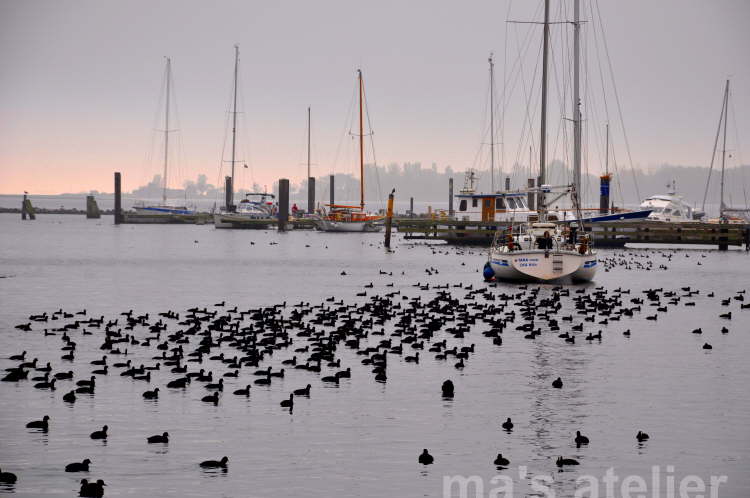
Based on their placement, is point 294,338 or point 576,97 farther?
point 576,97

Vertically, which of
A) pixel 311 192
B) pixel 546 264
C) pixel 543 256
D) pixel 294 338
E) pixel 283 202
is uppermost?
pixel 311 192

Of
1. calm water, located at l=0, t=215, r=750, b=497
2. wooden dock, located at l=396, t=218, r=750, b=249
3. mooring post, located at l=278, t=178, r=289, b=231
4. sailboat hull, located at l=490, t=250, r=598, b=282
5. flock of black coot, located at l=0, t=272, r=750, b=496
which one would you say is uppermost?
mooring post, located at l=278, t=178, r=289, b=231

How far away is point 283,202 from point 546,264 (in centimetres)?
8832

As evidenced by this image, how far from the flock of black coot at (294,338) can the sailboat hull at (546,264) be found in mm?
2342

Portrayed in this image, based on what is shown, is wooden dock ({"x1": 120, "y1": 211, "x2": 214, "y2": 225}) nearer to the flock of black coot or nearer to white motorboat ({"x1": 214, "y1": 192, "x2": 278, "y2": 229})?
white motorboat ({"x1": 214, "y1": 192, "x2": 278, "y2": 229})

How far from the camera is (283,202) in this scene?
14188 cm

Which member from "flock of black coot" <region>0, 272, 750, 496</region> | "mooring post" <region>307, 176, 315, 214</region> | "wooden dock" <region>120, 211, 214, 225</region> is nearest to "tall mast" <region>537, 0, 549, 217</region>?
"flock of black coot" <region>0, 272, 750, 496</region>

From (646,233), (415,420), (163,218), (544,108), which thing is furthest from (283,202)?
(415,420)

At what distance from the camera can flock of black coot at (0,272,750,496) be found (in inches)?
1107

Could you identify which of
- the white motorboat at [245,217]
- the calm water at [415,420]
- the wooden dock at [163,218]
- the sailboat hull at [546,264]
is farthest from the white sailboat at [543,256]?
the wooden dock at [163,218]

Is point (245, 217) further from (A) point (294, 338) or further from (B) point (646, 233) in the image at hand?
(A) point (294, 338)

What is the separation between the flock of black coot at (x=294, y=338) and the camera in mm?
28125

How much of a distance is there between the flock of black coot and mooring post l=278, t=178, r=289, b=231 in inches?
3348

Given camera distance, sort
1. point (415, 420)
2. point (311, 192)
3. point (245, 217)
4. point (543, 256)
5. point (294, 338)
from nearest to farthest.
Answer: point (415, 420), point (294, 338), point (543, 256), point (245, 217), point (311, 192)
